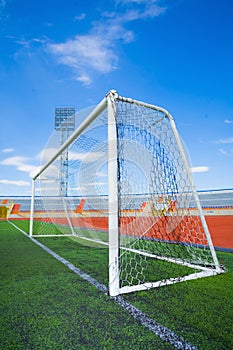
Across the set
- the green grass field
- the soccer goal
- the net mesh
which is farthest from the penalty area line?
the net mesh

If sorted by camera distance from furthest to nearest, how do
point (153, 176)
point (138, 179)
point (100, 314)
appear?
point (138, 179), point (153, 176), point (100, 314)

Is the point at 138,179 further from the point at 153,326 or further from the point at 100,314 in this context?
the point at 153,326

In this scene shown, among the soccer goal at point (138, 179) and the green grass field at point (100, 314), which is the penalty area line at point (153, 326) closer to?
the green grass field at point (100, 314)

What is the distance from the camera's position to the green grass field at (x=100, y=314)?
1.33 meters

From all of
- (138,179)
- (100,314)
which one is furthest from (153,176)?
(100,314)

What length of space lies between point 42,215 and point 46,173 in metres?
9.96

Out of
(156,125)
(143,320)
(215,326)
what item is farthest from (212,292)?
(156,125)

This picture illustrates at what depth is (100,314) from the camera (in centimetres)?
165

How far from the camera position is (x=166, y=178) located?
10.0ft

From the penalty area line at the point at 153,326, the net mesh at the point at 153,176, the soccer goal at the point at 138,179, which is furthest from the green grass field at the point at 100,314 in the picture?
the net mesh at the point at 153,176

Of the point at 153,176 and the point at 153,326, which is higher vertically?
the point at 153,176

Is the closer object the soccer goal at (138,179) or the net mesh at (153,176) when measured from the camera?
the soccer goal at (138,179)

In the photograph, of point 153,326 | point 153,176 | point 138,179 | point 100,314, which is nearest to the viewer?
point 153,326

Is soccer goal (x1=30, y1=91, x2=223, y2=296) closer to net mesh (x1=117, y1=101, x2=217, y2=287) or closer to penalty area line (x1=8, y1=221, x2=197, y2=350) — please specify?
net mesh (x1=117, y1=101, x2=217, y2=287)
